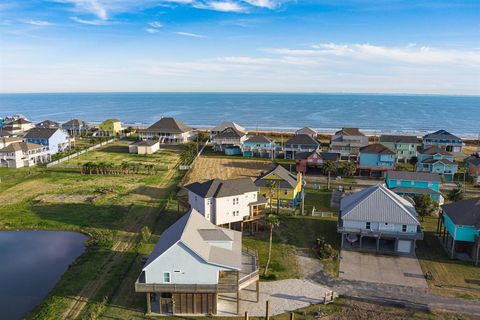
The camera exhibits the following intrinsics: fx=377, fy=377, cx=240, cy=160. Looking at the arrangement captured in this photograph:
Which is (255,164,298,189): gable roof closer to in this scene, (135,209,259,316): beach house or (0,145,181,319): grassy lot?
(0,145,181,319): grassy lot

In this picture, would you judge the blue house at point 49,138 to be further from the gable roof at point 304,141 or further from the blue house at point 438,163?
the blue house at point 438,163

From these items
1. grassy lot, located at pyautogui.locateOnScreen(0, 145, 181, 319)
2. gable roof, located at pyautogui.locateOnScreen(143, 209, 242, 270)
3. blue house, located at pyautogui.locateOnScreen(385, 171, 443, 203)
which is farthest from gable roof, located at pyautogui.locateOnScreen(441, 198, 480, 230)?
grassy lot, located at pyautogui.locateOnScreen(0, 145, 181, 319)

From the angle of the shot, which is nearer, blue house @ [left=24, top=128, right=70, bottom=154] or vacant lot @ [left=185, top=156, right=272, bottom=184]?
vacant lot @ [left=185, top=156, right=272, bottom=184]

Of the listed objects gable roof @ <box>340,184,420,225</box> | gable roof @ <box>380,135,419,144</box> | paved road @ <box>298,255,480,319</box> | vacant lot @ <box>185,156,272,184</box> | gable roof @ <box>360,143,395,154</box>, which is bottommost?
paved road @ <box>298,255,480,319</box>

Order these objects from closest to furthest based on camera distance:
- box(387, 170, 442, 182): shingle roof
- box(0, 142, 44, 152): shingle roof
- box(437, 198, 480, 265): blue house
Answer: box(437, 198, 480, 265): blue house → box(387, 170, 442, 182): shingle roof → box(0, 142, 44, 152): shingle roof

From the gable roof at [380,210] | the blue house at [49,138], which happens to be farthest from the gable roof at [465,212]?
the blue house at [49,138]

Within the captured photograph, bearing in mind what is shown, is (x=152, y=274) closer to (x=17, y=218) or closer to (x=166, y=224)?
(x=166, y=224)

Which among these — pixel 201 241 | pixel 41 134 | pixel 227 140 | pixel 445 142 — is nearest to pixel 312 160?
pixel 227 140

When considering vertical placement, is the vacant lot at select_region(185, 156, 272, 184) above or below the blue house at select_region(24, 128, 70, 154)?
below
